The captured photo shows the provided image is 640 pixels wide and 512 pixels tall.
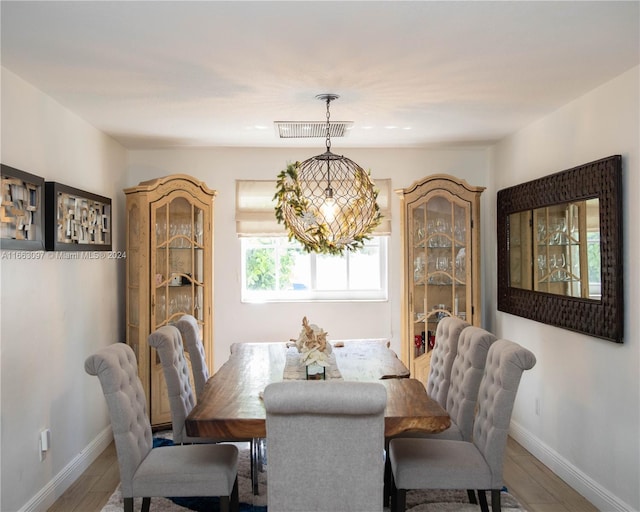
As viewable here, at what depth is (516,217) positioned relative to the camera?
15.1 feet

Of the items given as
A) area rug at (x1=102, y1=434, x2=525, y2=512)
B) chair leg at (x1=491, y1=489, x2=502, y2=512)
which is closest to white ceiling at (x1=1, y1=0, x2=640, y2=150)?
chair leg at (x1=491, y1=489, x2=502, y2=512)

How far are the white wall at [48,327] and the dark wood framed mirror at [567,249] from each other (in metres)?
3.20

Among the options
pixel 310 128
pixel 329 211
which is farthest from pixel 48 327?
pixel 310 128

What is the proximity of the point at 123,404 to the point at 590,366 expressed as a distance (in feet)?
8.76

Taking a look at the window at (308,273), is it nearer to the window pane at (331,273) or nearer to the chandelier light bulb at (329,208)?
the window pane at (331,273)

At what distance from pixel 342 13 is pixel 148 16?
30.6 inches

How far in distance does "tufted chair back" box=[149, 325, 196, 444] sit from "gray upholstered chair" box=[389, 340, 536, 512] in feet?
4.01

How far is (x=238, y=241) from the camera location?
5.33 metres

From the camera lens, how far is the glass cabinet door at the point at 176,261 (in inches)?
185

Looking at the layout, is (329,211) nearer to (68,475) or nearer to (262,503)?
(262,503)

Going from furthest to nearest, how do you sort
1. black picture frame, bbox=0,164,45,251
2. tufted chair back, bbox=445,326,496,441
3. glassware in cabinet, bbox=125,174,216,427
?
glassware in cabinet, bbox=125,174,216,427
tufted chair back, bbox=445,326,496,441
black picture frame, bbox=0,164,45,251

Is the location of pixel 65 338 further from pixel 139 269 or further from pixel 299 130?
pixel 299 130

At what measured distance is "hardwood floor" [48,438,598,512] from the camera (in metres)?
3.37

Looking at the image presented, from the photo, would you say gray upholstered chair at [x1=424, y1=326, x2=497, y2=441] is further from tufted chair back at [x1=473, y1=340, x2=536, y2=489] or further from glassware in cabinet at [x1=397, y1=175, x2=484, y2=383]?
glassware in cabinet at [x1=397, y1=175, x2=484, y2=383]
